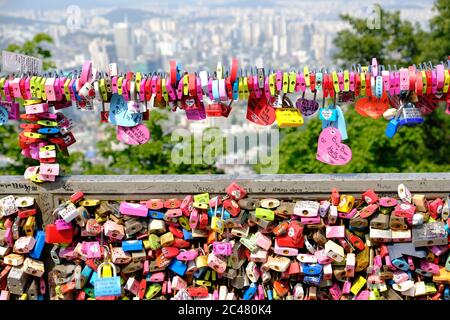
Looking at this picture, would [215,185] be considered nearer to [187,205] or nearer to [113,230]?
[187,205]

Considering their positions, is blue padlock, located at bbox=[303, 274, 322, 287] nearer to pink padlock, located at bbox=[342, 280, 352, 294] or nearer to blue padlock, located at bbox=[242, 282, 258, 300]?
pink padlock, located at bbox=[342, 280, 352, 294]

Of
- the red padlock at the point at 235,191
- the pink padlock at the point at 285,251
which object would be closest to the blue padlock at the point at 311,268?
the pink padlock at the point at 285,251

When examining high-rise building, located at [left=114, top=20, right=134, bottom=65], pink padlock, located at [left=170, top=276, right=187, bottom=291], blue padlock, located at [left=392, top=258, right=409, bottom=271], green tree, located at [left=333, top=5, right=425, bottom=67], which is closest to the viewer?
blue padlock, located at [left=392, top=258, right=409, bottom=271]

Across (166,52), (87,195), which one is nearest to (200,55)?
(166,52)

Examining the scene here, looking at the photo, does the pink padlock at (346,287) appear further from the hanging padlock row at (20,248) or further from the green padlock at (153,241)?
the hanging padlock row at (20,248)

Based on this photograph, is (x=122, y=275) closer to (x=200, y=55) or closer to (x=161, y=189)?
(x=161, y=189)

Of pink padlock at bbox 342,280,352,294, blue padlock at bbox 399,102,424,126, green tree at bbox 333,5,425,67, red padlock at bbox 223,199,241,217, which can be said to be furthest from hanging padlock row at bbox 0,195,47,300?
green tree at bbox 333,5,425,67
